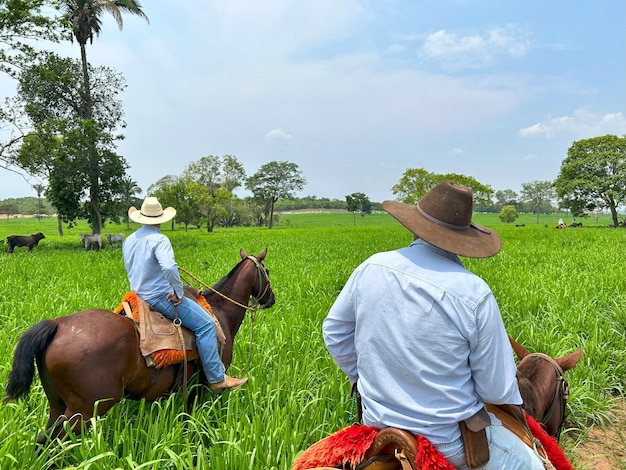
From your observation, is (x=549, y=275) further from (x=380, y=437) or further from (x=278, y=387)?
(x=380, y=437)

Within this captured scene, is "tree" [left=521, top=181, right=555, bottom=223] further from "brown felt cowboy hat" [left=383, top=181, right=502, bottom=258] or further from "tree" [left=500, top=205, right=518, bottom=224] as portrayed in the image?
"brown felt cowboy hat" [left=383, top=181, right=502, bottom=258]

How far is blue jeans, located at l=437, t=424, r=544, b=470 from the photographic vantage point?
162cm

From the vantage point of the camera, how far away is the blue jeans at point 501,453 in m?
1.62

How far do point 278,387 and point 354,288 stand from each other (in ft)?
7.75

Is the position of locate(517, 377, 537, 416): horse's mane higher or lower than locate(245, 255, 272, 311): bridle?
lower

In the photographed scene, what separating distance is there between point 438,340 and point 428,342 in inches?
1.5

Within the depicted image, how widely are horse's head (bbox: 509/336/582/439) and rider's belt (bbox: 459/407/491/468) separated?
1.01m

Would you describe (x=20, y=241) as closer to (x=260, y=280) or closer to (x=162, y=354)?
(x=260, y=280)

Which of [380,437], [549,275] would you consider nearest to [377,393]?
[380,437]

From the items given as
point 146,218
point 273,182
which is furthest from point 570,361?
point 273,182

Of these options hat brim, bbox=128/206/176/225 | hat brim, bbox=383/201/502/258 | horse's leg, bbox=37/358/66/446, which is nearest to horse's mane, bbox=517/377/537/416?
hat brim, bbox=383/201/502/258

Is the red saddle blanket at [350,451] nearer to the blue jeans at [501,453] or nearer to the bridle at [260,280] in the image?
the blue jeans at [501,453]

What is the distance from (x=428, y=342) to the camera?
152cm

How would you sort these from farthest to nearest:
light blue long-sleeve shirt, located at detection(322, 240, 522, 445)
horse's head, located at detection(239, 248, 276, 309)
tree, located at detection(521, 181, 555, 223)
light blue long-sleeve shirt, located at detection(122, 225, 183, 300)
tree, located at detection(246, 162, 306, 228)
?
tree, located at detection(521, 181, 555, 223) < tree, located at detection(246, 162, 306, 228) < horse's head, located at detection(239, 248, 276, 309) < light blue long-sleeve shirt, located at detection(122, 225, 183, 300) < light blue long-sleeve shirt, located at detection(322, 240, 522, 445)
